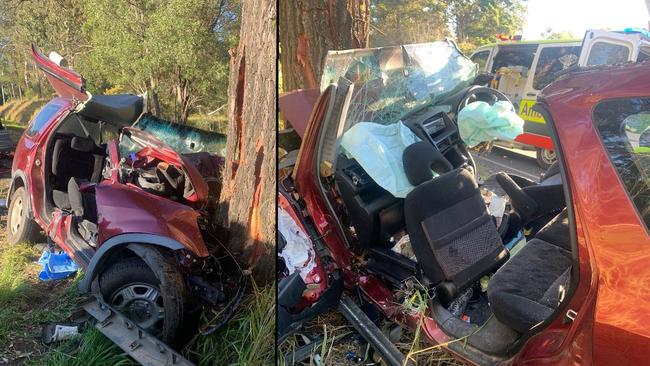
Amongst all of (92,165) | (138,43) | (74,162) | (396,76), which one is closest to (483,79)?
(396,76)

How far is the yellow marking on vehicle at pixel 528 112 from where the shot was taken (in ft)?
5.05

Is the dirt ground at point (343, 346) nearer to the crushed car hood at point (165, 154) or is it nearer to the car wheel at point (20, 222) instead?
the crushed car hood at point (165, 154)

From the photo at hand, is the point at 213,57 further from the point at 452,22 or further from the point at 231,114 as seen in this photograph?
the point at 452,22

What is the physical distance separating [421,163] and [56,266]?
260 centimetres

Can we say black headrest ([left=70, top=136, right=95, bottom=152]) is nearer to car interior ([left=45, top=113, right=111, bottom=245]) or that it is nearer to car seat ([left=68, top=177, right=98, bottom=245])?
car interior ([left=45, top=113, right=111, bottom=245])

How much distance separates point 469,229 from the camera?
1883mm

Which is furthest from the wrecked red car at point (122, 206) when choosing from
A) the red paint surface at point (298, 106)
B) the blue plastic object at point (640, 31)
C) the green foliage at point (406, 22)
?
the blue plastic object at point (640, 31)

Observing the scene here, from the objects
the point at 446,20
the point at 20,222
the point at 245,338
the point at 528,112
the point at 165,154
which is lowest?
the point at 245,338

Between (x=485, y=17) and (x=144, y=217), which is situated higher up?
(x=485, y=17)

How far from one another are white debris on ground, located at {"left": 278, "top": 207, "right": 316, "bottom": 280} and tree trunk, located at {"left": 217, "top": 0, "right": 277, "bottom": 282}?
0.41m

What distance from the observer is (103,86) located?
310 centimetres

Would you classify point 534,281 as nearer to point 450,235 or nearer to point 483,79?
point 450,235

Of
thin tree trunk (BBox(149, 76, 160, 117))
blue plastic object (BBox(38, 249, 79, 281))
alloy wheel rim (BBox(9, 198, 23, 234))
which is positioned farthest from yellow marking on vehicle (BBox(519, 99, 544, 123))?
alloy wheel rim (BBox(9, 198, 23, 234))

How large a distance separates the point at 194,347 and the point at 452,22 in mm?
2029
